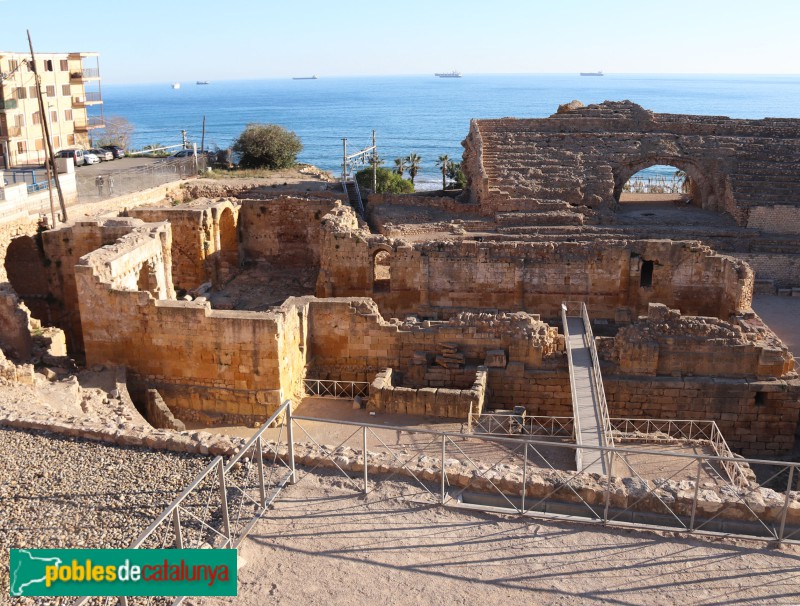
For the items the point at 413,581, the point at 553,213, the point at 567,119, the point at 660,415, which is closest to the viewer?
the point at 413,581

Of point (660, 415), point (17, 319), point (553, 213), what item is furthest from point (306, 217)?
point (660, 415)

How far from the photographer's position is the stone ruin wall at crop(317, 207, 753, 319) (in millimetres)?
19703

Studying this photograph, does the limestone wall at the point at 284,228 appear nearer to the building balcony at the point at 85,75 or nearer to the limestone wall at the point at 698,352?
the limestone wall at the point at 698,352

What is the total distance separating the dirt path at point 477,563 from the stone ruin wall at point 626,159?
20.4 meters

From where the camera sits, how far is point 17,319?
1562cm

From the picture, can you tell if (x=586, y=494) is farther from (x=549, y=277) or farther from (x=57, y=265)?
(x=57, y=265)

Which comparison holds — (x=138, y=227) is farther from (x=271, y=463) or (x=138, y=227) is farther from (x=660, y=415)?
(x=660, y=415)

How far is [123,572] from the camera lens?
22.0ft

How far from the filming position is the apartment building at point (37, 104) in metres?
41.2

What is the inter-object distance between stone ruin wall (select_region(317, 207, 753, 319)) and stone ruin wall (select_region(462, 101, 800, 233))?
8167 millimetres

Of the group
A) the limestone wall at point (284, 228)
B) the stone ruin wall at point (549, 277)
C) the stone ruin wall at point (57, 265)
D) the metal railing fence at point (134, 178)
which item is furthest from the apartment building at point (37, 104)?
the stone ruin wall at point (549, 277)

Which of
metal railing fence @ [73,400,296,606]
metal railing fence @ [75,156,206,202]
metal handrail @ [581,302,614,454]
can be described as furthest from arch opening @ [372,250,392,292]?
metal railing fence @ [73,400,296,606]

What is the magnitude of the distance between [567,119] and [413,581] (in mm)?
29851

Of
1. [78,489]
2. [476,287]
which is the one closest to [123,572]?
[78,489]
